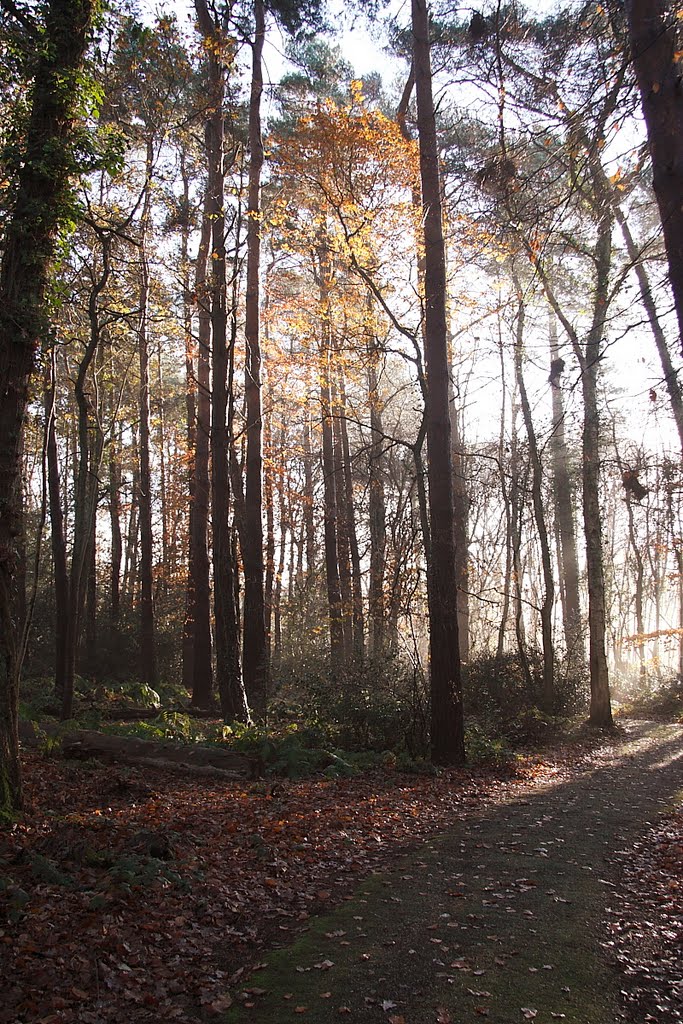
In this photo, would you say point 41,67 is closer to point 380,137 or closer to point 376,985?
point 380,137

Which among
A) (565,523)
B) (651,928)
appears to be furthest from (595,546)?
(651,928)

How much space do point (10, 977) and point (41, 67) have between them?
7664 mm

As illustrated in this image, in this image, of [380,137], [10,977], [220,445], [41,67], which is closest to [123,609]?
[220,445]

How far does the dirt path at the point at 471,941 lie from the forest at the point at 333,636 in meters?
0.03

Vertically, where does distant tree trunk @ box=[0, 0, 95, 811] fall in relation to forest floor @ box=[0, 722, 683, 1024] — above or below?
above

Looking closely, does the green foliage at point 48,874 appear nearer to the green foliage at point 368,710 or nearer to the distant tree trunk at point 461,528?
the green foliage at point 368,710

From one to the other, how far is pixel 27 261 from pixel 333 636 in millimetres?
14536

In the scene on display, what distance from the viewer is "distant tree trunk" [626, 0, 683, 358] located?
18.2 ft

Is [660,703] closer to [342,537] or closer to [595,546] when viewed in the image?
[595,546]

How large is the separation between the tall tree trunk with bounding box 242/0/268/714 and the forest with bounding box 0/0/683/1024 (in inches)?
2.9

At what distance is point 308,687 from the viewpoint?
494 inches

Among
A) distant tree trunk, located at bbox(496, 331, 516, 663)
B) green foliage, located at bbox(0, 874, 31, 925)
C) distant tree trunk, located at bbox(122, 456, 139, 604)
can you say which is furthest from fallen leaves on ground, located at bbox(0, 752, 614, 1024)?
distant tree trunk, located at bbox(122, 456, 139, 604)

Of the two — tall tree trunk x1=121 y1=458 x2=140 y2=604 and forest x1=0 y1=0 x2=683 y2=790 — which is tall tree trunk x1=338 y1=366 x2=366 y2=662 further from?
tall tree trunk x1=121 y1=458 x2=140 y2=604

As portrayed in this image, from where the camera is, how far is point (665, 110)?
5.59 m
